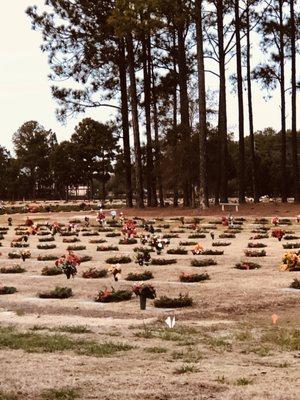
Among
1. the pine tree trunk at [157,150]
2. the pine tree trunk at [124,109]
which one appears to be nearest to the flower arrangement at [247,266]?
the pine tree trunk at [157,150]

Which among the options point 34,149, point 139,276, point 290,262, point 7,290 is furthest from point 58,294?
point 34,149

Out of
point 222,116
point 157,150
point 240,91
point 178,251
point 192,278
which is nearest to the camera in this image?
point 192,278

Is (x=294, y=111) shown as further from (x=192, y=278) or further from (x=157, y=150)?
(x=192, y=278)

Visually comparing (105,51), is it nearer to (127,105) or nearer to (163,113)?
(127,105)

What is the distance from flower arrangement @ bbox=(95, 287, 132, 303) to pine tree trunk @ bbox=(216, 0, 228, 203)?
27431 mm

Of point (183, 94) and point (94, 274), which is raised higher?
point (183, 94)

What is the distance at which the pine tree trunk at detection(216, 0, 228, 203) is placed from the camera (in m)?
38.9

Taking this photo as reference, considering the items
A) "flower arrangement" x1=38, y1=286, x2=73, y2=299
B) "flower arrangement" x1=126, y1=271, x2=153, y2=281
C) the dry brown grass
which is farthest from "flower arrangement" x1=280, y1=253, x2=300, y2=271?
"flower arrangement" x1=38, y1=286, x2=73, y2=299

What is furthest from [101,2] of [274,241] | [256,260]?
[256,260]

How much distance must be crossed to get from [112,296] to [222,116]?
2988 cm

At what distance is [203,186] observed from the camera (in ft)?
117

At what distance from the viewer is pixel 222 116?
40219mm

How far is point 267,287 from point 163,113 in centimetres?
3829

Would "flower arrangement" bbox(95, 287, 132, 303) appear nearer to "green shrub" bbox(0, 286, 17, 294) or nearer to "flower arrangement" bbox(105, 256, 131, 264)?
"green shrub" bbox(0, 286, 17, 294)
